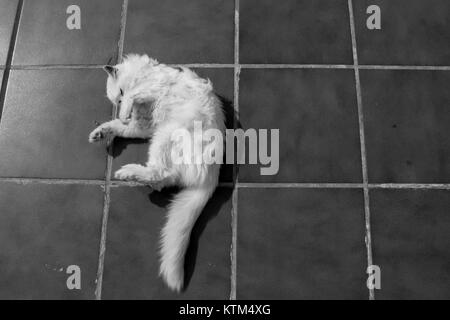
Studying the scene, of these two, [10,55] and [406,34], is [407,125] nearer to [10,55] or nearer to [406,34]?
[406,34]

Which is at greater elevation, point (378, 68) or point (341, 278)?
point (378, 68)

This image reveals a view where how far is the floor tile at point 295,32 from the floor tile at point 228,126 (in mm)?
172

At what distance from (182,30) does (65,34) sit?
753 millimetres

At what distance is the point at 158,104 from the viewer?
2562 millimetres

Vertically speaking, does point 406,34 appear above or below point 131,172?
above

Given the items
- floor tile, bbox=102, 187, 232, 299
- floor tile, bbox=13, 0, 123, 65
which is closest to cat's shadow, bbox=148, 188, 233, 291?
floor tile, bbox=102, 187, 232, 299

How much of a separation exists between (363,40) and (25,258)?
2.36 meters

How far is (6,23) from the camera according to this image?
9.93ft

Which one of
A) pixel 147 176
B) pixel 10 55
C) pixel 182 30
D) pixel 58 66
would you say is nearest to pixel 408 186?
pixel 147 176

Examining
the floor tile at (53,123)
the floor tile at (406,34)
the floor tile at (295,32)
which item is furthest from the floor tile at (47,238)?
the floor tile at (406,34)

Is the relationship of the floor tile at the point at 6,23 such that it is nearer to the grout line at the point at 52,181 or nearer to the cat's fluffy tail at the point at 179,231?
the grout line at the point at 52,181

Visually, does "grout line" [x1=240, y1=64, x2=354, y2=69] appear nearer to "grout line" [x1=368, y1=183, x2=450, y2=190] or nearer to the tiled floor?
the tiled floor
